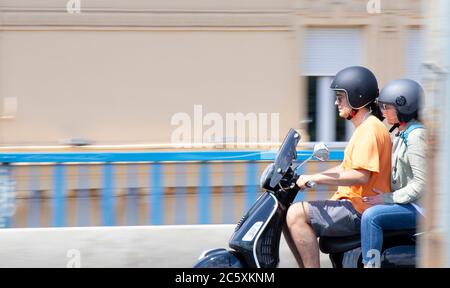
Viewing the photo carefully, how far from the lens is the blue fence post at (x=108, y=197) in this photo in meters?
6.27


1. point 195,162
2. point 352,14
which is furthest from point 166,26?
point 195,162

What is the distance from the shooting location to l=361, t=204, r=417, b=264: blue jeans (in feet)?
14.0

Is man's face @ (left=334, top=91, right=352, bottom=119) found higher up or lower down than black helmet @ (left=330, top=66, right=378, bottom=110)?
lower down

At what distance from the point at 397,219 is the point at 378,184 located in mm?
254

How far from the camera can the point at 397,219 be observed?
434 centimetres

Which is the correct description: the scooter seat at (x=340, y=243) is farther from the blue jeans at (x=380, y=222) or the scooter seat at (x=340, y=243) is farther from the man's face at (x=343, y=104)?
the man's face at (x=343, y=104)

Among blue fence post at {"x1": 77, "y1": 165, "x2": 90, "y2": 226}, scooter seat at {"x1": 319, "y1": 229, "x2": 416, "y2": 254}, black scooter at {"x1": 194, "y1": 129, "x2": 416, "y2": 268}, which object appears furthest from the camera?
blue fence post at {"x1": 77, "y1": 165, "x2": 90, "y2": 226}

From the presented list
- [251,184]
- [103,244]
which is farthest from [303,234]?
[103,244]

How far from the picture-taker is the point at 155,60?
9.73m

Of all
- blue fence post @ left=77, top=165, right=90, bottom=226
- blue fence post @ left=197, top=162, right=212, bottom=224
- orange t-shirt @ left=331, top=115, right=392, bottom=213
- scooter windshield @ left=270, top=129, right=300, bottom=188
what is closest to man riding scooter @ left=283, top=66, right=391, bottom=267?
orange t-shirt @ left=331, top=115, right=392, bottom=213

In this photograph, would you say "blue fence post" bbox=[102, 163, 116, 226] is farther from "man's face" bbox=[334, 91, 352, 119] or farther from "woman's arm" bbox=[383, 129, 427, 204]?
"woman's arm" bbox=[383, 129, 427, 204]

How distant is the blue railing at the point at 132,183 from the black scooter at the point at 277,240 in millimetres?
1954

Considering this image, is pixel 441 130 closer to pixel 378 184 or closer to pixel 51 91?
pixel 378 184

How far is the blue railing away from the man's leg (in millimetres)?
1972
